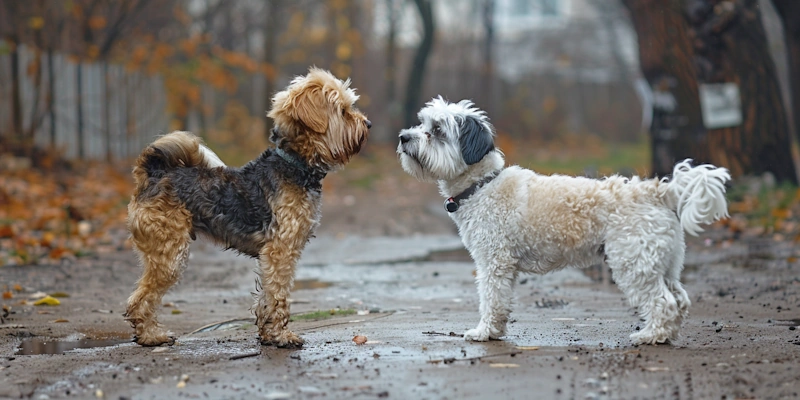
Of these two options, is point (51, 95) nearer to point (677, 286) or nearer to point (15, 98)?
point (15, 98)

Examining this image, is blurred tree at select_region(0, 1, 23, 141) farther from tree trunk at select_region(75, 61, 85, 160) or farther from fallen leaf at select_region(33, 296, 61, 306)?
fallen leaf at select_region(33, 296, 61, 306)

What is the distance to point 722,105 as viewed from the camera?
1521 centimetres

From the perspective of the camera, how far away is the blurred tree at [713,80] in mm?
15070

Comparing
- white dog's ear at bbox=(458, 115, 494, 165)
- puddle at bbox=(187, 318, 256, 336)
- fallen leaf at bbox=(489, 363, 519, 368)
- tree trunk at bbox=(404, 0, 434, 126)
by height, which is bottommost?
fallen leaf at bbox=(489, 363, 519, 368)

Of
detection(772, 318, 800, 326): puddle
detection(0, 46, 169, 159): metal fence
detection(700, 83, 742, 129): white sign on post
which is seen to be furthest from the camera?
detection(0, 46, 169, 159): metal fence

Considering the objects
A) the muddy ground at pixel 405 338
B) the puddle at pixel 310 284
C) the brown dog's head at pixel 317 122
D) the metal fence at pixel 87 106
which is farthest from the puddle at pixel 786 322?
the metal fence at pixel 87 106

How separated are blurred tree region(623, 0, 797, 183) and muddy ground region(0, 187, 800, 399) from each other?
4.60m

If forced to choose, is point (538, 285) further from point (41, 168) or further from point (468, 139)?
point (41, 168)

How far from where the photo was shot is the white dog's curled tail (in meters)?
5.74

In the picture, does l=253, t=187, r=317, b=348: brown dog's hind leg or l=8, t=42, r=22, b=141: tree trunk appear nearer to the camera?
l=253, t=187, r=317, b=348: brown dog's hind leg

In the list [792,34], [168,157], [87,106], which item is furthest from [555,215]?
[87,106]

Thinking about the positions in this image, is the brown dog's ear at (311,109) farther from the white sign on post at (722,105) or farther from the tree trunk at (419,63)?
the tree trunk at (419,63)

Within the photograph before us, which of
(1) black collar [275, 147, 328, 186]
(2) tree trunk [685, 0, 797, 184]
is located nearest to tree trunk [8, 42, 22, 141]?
(2) tree trunk [685, 0, 797, 184]

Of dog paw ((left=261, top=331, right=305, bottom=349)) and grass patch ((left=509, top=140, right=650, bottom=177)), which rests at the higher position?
grass patch ((left=509, top=140, right=650, bottom=177))
